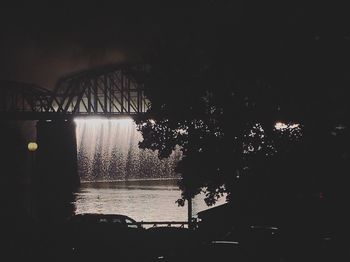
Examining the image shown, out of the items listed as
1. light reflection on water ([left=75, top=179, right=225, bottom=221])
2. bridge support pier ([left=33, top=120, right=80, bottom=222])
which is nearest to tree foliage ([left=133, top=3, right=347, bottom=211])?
light reflection on water ([left=75, top=179, right=225, bottom=221])

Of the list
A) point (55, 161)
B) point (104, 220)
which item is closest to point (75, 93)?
point (55, 161)

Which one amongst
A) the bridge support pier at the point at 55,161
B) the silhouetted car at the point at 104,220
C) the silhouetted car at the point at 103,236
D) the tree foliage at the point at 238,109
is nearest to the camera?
the tree foliage at the point at 238,109

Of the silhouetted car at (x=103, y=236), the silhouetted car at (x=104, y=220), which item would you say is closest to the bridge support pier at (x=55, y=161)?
the silhouetted car at (x=104, y=220)

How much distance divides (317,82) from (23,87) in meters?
110

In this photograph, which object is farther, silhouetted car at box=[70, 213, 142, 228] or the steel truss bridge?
the steel truss bridge

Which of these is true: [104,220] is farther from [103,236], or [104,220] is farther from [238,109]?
[238,109]

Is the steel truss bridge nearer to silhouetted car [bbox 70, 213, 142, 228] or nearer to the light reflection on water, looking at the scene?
the light reflection on water

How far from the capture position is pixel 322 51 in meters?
17.5

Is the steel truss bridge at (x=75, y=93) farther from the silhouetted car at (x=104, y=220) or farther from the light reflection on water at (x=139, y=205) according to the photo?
the silhouetted car at (x=104, y=220)

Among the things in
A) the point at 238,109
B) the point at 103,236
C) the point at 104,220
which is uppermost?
the point at 238,109

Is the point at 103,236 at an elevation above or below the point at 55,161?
below

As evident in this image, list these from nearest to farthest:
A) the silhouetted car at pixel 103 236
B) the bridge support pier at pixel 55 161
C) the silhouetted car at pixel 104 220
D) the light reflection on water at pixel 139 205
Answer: the silhouetted car at pixel 103 236 < the silhouetted car at pixel 104 220 < the light reflection on water at pixel 139 205 < the bridge support pier at pixel 55 161

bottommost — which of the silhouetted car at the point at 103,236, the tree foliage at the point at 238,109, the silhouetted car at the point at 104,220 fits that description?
the silhouetted car at the point at 103,236

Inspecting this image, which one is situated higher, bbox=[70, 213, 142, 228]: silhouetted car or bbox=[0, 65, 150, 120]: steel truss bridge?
bbox=[0, 65, 150, 120]: steel truss bridge
